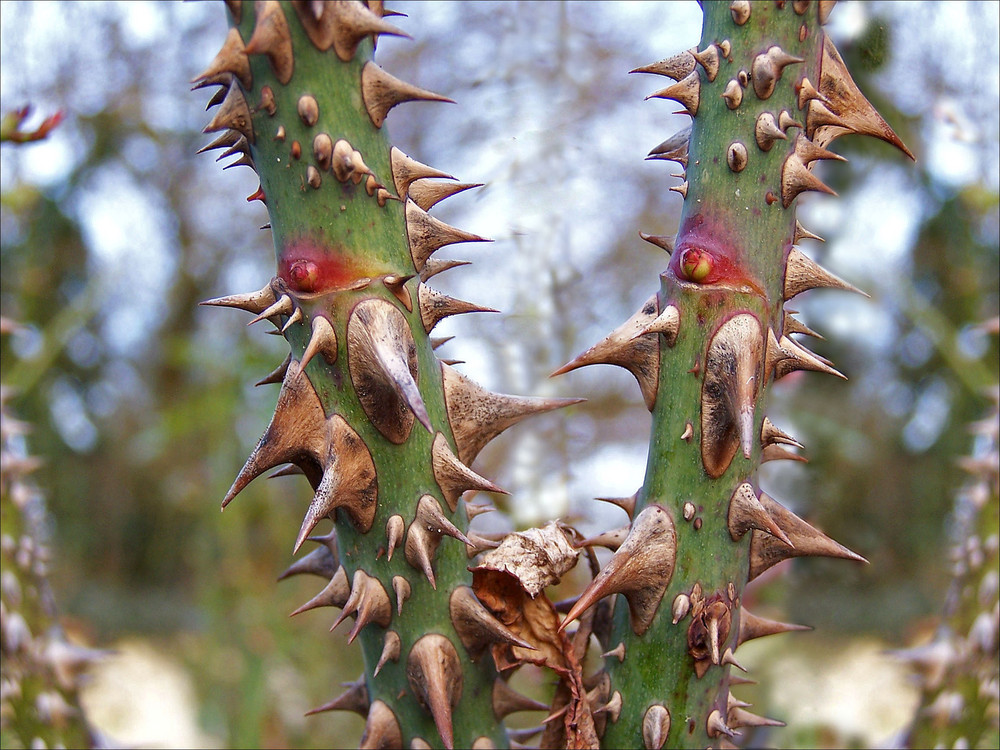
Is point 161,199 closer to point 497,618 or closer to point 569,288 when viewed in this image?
point 569,288

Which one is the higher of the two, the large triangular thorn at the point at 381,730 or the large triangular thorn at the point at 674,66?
the large triangular thorn at the point at 674,66

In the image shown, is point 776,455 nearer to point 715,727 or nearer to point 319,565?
point 715,727

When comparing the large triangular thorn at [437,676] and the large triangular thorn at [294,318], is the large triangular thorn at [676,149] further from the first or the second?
the large triangular thorn at [437,676]

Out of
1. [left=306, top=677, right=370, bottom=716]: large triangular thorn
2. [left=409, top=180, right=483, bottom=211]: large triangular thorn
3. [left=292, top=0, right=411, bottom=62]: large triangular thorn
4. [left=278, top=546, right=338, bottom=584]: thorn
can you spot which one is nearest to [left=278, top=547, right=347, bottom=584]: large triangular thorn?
[left=278, top=546, right=338, bottom=584]: thorn

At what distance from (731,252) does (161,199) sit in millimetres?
5345

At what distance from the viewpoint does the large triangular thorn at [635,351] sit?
68 cm

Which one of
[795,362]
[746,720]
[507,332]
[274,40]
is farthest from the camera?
[507,332]

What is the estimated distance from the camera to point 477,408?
72 centimetres

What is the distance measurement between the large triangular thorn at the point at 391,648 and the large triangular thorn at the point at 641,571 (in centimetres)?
13

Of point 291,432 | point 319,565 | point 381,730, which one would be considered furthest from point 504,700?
point 291,432

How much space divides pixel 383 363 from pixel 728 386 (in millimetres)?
260

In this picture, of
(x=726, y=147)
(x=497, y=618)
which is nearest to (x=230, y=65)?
(x=726, y=147)

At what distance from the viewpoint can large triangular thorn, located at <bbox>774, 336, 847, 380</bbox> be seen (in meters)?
0.67

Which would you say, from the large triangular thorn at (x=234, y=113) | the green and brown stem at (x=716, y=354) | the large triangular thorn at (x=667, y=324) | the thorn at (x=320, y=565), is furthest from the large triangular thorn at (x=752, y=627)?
the large triangular thorn at (x=234, y=113)
